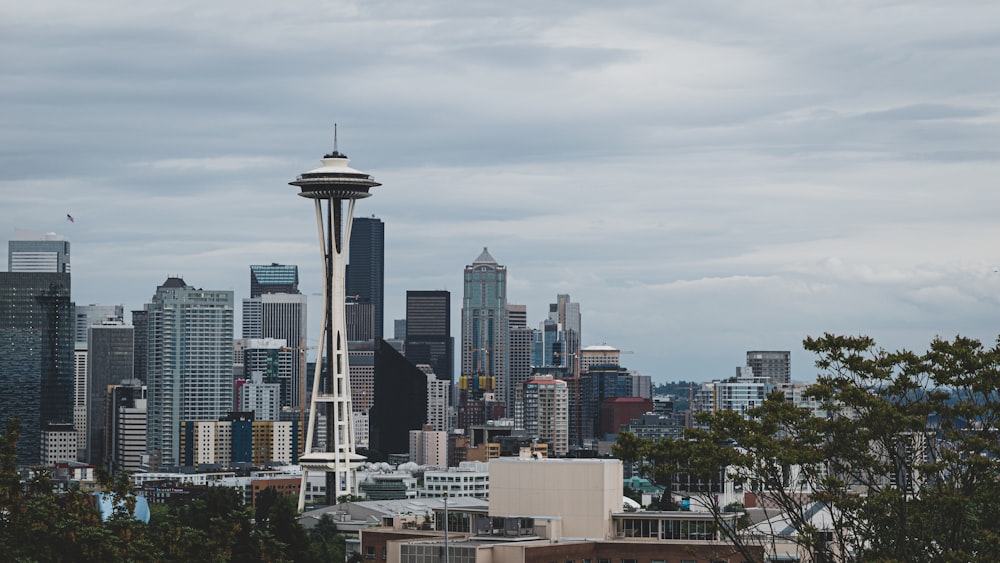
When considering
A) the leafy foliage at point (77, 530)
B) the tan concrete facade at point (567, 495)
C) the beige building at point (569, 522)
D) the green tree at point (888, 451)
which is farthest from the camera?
the tan concrete facade at point (567, 495)

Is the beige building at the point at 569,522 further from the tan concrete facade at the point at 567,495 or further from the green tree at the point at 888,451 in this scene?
the green tree at the point at 888,451

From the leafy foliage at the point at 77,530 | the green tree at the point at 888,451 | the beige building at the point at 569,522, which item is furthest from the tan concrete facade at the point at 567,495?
the green tree at the point at 888,451

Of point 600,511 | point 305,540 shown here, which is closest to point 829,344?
point 600,511

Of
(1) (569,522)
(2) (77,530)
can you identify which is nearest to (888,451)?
(2) (77,530)

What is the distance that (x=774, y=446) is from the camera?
2008 inches

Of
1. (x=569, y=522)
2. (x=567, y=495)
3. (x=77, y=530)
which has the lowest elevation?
(x=569, y=522)

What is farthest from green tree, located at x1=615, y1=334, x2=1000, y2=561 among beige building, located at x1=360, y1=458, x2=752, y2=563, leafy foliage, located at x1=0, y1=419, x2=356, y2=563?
beige building, located at x1=360, y1=458, x2=752, y2=563

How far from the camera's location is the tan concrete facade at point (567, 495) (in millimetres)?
97562

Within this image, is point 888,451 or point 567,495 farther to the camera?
point 567,495

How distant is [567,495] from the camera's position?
321 feet

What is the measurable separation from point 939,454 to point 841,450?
2.74 metres

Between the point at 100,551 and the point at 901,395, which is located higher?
the point at 901,395

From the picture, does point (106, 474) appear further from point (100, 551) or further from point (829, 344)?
point (829, 344)

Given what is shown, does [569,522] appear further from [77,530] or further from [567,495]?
[77,530]
